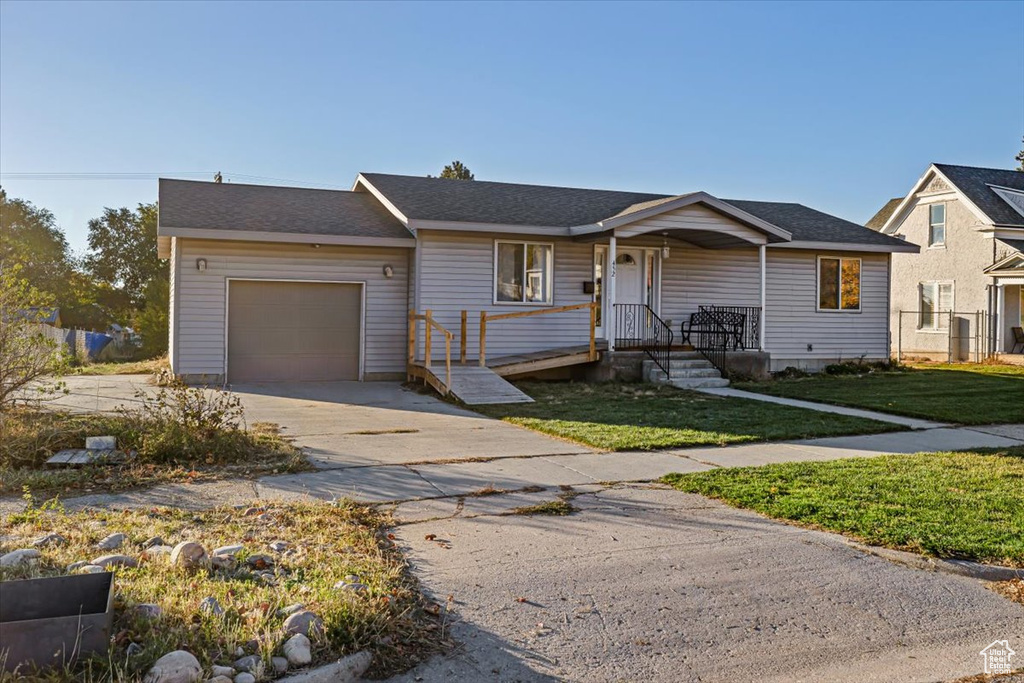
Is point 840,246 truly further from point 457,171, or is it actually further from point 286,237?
point 457,171

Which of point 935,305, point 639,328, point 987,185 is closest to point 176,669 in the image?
point 639,328

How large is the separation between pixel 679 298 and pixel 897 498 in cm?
1191

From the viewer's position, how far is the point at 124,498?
6.00m

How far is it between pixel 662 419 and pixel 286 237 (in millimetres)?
7824

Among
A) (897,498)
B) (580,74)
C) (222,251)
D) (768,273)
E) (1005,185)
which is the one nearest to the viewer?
(897,498)

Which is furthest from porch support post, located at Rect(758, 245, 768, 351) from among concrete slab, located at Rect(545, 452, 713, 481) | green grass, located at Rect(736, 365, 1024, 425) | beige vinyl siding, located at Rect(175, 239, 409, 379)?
concrete slab, located at Rect(545, 452, 713, 481)

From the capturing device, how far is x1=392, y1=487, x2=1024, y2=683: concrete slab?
11.6ft

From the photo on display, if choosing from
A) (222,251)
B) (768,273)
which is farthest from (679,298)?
(222,251)

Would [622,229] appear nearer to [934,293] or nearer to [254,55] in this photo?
[254,55]

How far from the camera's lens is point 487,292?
1609 cm

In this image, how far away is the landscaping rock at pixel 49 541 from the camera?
450cm

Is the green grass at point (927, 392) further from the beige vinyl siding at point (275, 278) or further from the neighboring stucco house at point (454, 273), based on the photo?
the beige vinyl siding at point (275, 278)

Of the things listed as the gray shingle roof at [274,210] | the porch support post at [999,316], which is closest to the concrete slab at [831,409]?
the gray shingle roof at [274,210]

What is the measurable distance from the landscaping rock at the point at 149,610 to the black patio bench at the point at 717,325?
1488cm
